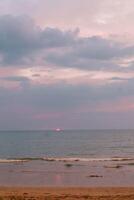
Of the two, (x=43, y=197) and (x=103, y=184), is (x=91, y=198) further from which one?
(x=103, y=184)

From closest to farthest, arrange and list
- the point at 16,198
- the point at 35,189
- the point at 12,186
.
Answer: the point at 16,198 < the point at 35,189 < the point at 12,186

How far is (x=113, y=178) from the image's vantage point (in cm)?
3862

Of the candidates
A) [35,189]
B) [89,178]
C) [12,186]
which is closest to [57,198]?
[35,189]

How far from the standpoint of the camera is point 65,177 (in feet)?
129

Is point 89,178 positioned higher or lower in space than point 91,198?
higher

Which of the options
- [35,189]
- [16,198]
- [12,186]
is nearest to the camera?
[16,198]

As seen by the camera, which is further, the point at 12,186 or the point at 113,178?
the point at 113,178

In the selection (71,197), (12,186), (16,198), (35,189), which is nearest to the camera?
(16,198)

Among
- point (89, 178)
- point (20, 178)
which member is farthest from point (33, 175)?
point (89, 178)

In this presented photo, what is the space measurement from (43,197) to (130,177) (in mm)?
15698

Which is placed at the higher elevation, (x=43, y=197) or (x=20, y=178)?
(x=20, y=178)

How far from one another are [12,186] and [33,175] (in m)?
7.30

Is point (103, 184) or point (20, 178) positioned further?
point (20, 178)

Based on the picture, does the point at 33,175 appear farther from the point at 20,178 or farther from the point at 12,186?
the point at 12,186
